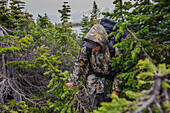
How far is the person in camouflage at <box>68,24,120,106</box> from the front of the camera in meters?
3.28

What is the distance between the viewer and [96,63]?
3721mm

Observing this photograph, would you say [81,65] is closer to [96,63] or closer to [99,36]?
[96,63]

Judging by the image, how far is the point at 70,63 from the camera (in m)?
7.39

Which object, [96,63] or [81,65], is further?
[81,65]

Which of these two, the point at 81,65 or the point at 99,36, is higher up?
the point at 99,36

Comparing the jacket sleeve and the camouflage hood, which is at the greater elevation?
the camouflage hood

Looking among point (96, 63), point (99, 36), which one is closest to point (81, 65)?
point (96, 63)

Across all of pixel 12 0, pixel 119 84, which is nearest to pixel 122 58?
pixel 119 84

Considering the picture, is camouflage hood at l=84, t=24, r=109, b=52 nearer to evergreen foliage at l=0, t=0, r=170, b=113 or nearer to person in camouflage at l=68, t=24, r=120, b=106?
person in camouflage at l=68, t=24, r=120, b=106

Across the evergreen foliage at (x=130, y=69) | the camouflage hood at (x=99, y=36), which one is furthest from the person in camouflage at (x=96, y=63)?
the evergreen foliage at (x=130, y=69)

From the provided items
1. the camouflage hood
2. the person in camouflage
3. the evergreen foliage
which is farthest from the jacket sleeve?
the evergreen foliage

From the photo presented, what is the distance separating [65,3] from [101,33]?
9524 mm

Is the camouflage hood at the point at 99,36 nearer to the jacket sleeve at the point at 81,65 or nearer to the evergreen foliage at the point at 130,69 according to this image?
the evergreen foliage at the point at 130,69

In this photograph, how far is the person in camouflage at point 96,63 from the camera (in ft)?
10.7
